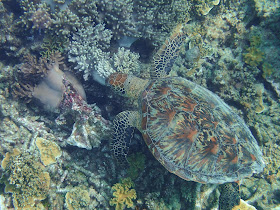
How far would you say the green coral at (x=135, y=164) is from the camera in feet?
9.97

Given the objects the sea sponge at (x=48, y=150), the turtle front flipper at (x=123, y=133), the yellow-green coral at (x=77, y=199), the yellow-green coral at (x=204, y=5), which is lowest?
the yellow-green coral at (x=77, y=199)

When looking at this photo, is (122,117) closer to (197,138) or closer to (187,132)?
(187,132)

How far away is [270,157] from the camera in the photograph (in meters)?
3.62

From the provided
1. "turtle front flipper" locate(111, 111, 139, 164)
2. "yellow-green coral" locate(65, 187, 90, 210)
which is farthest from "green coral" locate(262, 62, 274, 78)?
"yellow-green coral" locate(65, 187, 90, 210)

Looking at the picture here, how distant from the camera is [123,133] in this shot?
3.12 meters

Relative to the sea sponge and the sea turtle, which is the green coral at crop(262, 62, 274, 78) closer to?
the sea turtle

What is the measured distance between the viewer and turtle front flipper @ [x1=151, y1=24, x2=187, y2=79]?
11.9ft

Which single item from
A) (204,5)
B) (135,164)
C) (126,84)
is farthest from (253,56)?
(135,164)

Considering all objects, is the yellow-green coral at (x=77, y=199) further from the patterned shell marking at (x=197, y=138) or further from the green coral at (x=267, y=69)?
the green coral at (x=267, y=69)

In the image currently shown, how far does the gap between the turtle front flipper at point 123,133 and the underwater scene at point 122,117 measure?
2cm

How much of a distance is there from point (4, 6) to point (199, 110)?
4.12 m

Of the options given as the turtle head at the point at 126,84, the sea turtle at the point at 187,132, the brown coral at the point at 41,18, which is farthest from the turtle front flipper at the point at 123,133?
the brown coral at the point at 41,18

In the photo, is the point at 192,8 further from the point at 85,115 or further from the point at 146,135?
the point at 85,115

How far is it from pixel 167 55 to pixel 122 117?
164cm
